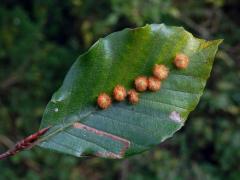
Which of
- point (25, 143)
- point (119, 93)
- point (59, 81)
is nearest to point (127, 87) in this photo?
point (119, 93)

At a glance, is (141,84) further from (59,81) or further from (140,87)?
(59,81)

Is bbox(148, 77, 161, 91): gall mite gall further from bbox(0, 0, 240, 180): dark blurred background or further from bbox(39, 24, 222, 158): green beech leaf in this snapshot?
bbox(0, 0, 240, 180): dark blurred background

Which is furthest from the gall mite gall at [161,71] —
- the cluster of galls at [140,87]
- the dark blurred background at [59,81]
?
the dark blurred background at [59,81]

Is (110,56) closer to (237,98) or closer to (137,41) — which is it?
(137,41)

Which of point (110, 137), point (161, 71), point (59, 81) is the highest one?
point (161, 71)

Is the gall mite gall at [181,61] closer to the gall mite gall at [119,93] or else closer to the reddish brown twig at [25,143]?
the gall mite gall at [119,93]
